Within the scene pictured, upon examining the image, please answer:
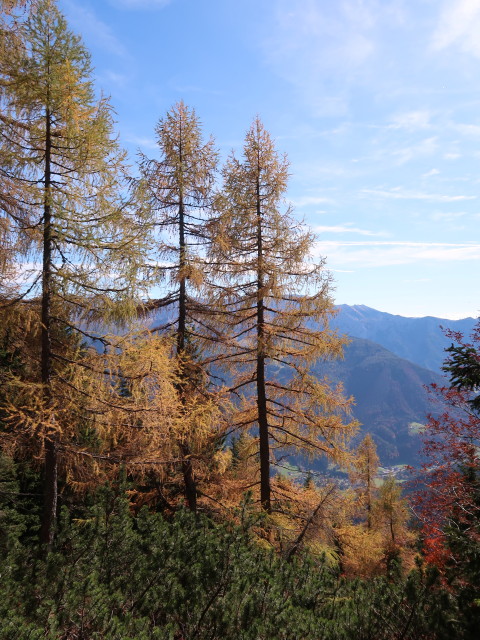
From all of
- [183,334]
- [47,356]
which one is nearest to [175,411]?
[47,356]

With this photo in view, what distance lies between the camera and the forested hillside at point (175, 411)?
381 centimetres

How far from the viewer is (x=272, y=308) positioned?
455 inches

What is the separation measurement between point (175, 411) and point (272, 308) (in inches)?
186

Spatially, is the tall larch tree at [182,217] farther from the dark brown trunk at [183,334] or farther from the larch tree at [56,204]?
the larch tree at [56,204]

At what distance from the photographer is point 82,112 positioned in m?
6.75

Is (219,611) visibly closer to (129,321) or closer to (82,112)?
(129,321)

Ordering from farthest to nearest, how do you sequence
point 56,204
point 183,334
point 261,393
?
Result: point 183,334 < point 261,393 < point 56,204

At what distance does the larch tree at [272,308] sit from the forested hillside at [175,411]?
0.07m

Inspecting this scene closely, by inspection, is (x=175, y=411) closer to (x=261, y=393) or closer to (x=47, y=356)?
(x=47, y=356)

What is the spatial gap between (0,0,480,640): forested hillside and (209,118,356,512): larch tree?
2.6 inches

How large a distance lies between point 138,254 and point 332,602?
6.20 m

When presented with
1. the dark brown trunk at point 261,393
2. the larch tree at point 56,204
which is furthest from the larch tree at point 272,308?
the larch tree at point 56,204

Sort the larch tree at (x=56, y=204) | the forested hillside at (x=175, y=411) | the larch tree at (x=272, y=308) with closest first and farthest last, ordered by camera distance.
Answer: the forested hillside at (x=175, y=411) < the larch tree at (x=56, y=204) < the larch tree at (x=272, y=308)

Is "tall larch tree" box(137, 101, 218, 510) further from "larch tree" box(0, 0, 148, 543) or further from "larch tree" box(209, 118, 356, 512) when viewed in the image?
"larch tree" box(0, 0, 148, 543)
